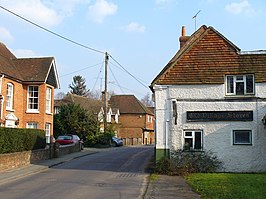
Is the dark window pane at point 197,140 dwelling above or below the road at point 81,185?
above

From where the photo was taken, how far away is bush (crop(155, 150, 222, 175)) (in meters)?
20.1

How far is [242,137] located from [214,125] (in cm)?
151

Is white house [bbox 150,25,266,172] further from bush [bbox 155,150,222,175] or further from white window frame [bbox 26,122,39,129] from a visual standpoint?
white window frame [bbox 26,122,39,129]

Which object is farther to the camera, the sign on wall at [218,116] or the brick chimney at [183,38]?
the brick chimney at [183,38]

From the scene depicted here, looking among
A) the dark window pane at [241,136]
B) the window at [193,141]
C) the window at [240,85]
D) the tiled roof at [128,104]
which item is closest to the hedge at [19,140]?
the window at [193,141]

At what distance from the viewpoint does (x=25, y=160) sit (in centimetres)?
2402

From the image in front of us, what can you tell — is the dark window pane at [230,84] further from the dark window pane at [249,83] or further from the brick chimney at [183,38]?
the brick chimney at [183,38]

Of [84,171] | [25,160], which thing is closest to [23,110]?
[25,160]

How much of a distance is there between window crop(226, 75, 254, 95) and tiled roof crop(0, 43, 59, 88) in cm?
1926

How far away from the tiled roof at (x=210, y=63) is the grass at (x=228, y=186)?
17.1 ft

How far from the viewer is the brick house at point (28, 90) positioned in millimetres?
33562

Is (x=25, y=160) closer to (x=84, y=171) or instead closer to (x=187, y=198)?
(x=84, y=171)

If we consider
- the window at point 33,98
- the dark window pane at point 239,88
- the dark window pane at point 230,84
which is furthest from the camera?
the window at point 33,98

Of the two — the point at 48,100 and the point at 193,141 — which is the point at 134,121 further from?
the point at 193,141
